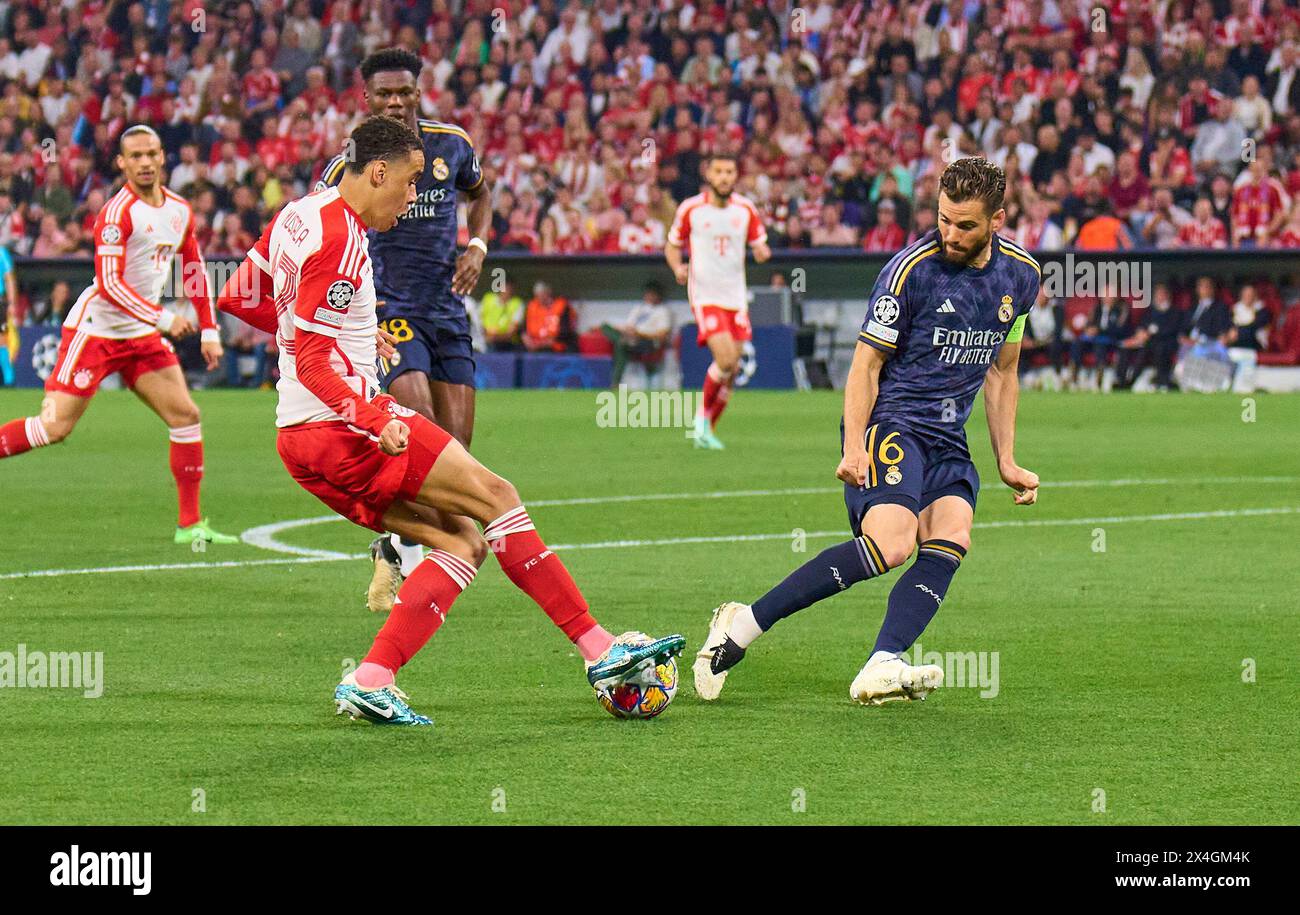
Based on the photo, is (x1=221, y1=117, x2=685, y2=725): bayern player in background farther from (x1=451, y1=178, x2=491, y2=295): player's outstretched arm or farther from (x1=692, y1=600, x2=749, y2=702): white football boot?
(x1=451, y1=178, x2=491, y2=295): player's outstretched arm

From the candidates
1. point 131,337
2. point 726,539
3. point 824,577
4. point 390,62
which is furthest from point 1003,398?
point 131,337

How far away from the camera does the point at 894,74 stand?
1057 inches

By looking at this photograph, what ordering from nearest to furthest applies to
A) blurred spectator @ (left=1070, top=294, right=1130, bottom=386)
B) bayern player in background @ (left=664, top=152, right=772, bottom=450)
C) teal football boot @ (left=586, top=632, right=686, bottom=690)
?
teal football boot @ (left=586, top=632, right=686, bottom=690) → bayern player in background @ (left=664, top=152, right=772, bottom=450) → blurred spectator @ (left=1070, top=294, right=1130, bottom=386)

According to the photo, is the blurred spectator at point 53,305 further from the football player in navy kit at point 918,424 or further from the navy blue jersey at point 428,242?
the football player in navy kit at point 918,424

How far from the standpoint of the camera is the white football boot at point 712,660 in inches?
263

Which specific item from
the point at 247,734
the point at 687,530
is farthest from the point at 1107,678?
the point at 687,530

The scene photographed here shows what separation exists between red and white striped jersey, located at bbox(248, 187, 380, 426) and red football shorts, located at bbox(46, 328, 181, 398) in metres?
5.47

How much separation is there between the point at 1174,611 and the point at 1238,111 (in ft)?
57.5

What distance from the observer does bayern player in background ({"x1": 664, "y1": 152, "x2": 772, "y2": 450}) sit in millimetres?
18375

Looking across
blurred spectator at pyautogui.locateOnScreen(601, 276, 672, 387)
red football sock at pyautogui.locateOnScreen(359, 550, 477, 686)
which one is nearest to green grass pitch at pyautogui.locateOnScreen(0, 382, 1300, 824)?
red football sock at pyautogui.locateOnScreen(359, 550, 477, 686)

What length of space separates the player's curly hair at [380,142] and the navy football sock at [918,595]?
7.09 ft

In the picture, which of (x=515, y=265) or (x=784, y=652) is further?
(x=515, y=265)

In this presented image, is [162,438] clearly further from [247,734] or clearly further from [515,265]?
[247,734]

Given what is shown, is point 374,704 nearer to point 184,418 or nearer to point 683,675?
point 683,675
